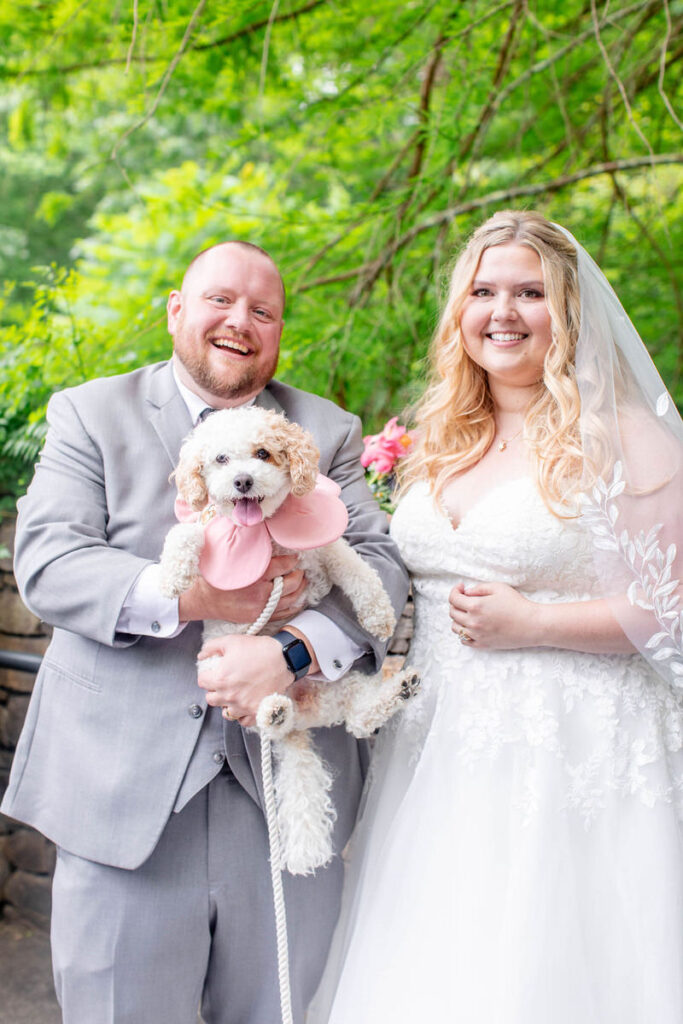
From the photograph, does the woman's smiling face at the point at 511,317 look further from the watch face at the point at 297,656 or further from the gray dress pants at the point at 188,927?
the gray dress pants at the point at 188,927

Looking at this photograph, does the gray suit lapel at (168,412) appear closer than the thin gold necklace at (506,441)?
Yes

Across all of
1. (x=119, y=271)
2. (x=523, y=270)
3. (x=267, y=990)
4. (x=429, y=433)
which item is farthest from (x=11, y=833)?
(x=119, y=271)

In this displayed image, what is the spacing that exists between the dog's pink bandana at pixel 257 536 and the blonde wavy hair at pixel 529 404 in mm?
560

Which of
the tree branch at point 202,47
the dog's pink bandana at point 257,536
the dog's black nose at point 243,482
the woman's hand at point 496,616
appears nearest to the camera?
the dog's black nose at point 243,482

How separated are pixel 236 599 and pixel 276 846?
0.57 meters

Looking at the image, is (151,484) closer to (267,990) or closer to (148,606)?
(148,606)

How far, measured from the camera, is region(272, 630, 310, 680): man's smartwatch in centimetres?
197

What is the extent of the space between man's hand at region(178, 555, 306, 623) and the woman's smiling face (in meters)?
0.85

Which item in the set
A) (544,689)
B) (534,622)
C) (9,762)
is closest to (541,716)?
(544,689)

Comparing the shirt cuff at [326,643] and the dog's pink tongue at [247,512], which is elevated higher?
the dog's pink tongue at [247,512]

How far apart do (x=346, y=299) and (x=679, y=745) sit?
327cm

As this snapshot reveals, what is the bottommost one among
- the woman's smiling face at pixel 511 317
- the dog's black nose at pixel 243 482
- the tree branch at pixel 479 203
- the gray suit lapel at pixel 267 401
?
the dog's black nose at pixel 243 482

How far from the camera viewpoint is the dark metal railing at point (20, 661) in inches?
133

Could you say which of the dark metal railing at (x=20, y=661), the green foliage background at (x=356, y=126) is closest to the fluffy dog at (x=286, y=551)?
the green foliage background at (x=356, y=126)
